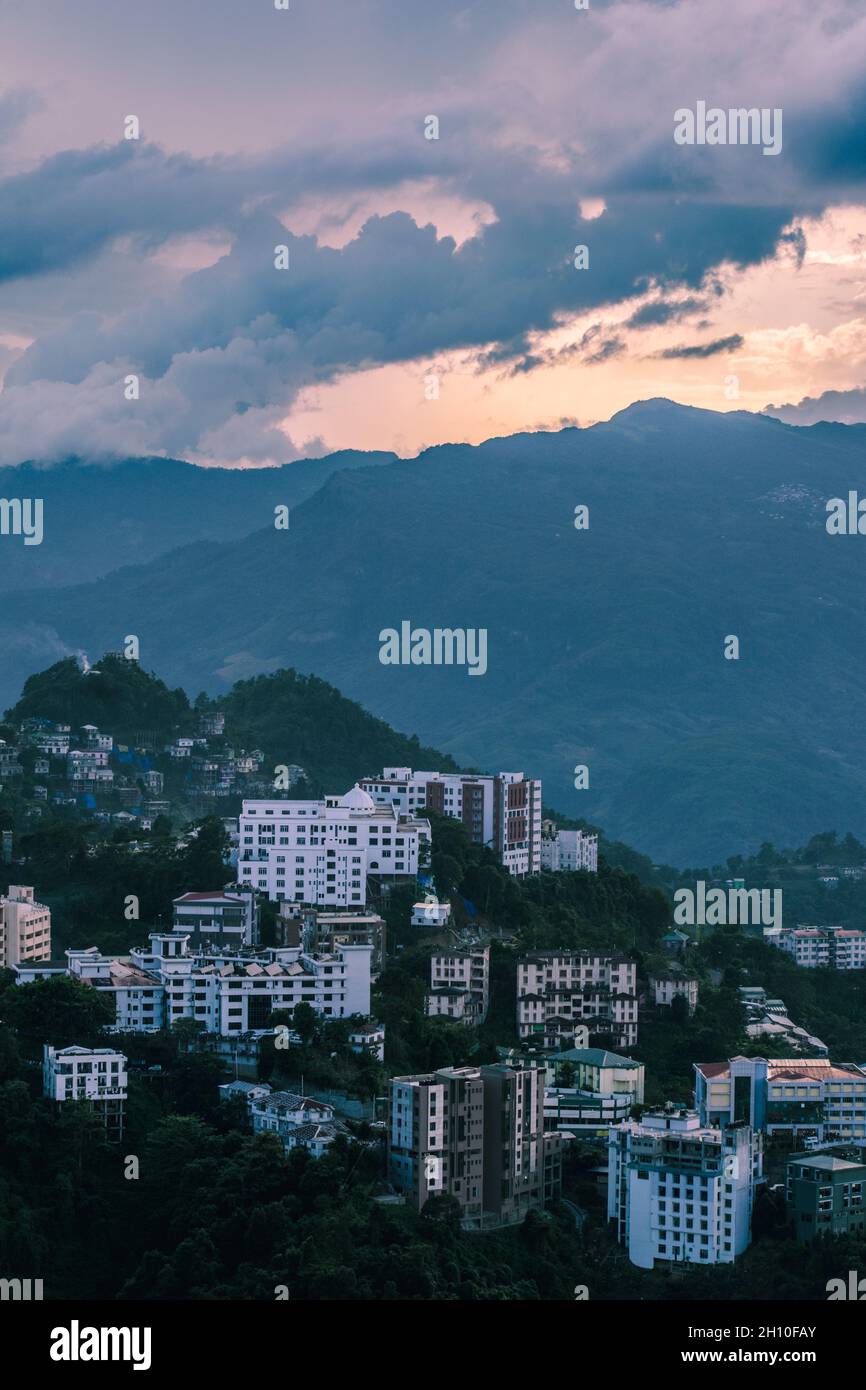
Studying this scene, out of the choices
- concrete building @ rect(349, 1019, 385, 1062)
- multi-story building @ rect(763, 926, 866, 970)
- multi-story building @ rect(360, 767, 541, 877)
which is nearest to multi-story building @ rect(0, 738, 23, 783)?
multi-story building @ rect(360, 767, 541, 877)

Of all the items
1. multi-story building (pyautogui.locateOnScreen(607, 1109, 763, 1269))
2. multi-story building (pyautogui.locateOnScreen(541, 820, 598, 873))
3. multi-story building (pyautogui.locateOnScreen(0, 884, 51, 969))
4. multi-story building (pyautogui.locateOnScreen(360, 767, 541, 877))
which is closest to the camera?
multi-story building (pyautogui.locateOnScreen(607, 1109, 763, 1269))

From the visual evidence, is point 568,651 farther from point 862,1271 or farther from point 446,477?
point 862,1271

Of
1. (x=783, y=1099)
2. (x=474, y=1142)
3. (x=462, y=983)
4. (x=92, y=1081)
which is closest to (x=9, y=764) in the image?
(x=462, y=983)

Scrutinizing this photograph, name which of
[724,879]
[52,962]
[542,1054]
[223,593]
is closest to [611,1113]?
[542,1054]

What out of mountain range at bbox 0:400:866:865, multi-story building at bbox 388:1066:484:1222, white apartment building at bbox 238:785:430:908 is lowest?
multi-story building at bbox 388:1066:484:1222

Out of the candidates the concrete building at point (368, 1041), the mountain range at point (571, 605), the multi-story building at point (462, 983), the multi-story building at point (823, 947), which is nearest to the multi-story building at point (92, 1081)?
the concrete building at point (368, 1041)

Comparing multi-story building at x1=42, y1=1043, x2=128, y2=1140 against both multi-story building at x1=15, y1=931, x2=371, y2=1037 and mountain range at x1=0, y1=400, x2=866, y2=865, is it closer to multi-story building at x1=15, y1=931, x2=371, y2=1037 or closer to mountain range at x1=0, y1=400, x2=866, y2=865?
multi-story building at x1=15, y1=931, x2=371, y2=1037
